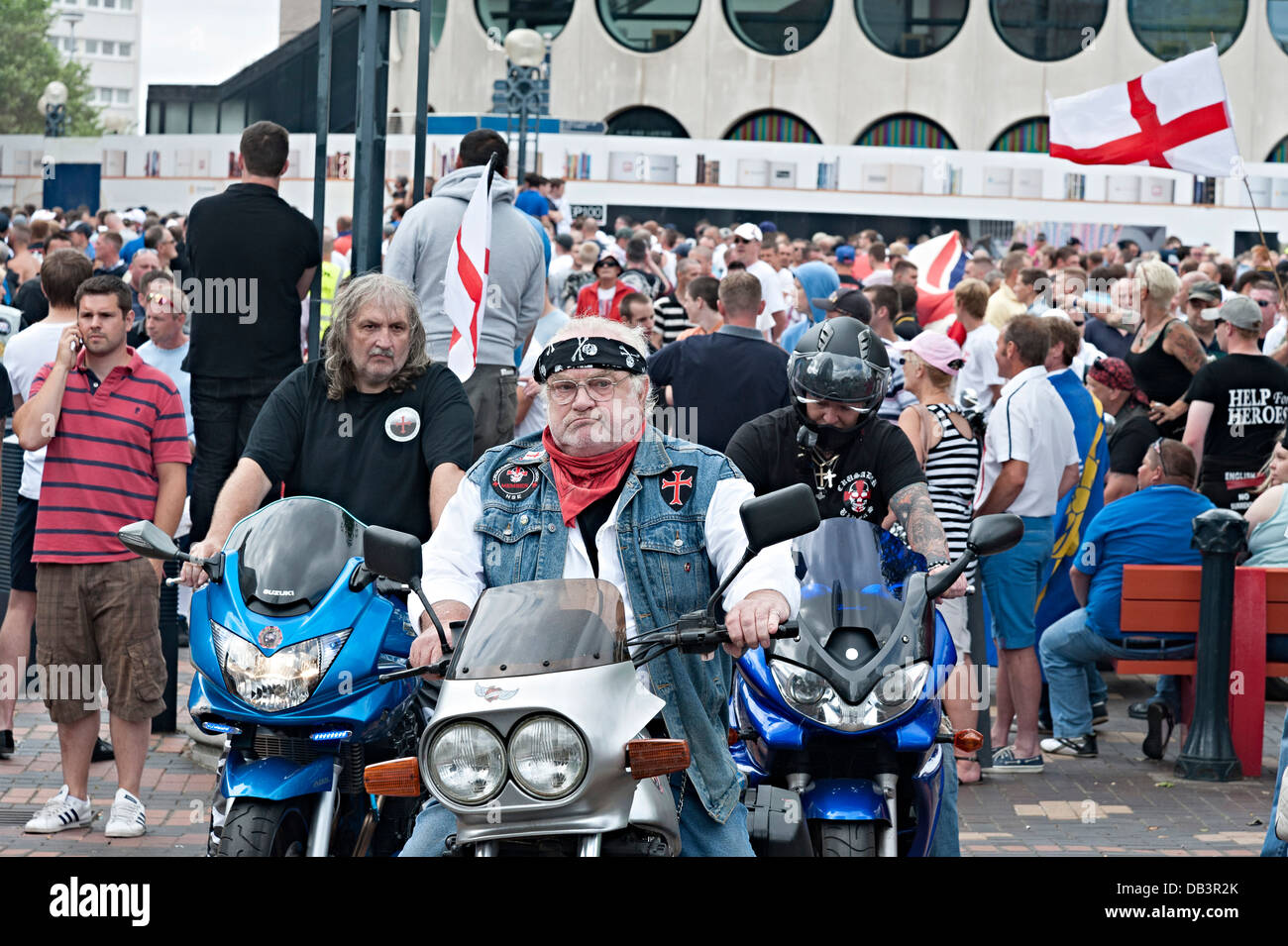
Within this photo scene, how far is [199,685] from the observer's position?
462 cm

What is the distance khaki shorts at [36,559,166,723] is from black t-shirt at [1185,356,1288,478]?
6048mm

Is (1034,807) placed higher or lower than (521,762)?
lower

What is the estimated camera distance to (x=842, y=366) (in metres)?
5.64

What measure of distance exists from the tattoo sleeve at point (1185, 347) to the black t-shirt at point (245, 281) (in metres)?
5.60

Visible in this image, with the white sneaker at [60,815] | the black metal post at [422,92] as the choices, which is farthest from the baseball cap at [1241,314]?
the white sneaker at [60,815]

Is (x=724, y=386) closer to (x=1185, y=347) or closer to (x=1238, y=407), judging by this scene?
(x=1238, y=407)

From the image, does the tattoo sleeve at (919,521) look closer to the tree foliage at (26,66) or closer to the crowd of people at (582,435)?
the crowd of people at (582,435)

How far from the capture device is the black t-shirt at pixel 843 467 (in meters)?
5.74

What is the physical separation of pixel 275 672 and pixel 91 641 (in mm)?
2658

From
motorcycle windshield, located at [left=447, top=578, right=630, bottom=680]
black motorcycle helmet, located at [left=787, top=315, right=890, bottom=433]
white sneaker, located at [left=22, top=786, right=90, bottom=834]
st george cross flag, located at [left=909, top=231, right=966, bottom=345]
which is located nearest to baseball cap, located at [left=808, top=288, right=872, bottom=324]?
st george cross flag, located at [left=909, top=231, right=966, bottom=345]

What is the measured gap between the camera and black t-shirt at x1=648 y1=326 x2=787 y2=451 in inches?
338

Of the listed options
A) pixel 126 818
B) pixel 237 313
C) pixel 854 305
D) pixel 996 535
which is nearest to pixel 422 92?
pixel 237 313
